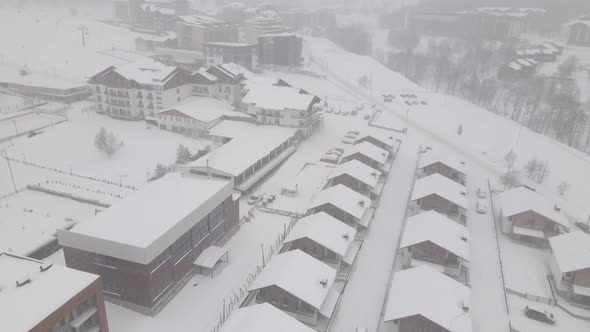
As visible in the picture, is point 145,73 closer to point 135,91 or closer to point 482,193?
point 135,91

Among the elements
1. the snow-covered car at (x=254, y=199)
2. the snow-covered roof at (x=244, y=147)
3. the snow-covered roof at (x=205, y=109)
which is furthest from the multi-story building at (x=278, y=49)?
→ the snow-covered car at (x=254, y=199)

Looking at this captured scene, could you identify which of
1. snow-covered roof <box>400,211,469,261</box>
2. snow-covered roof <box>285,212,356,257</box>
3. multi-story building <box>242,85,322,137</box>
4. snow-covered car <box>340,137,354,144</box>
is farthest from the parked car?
multi-story building <box>242,85,322,137</box>

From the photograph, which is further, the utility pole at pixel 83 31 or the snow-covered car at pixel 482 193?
the utility pole at pixel 83 31

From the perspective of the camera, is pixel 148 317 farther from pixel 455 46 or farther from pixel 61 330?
pixel 455 46

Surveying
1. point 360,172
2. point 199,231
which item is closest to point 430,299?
point 199,231

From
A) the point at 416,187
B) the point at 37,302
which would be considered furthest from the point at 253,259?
the point at 416,187

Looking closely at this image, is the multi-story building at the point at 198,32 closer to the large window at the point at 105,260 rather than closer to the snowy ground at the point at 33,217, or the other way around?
the snowy ground at the point at 33,217
